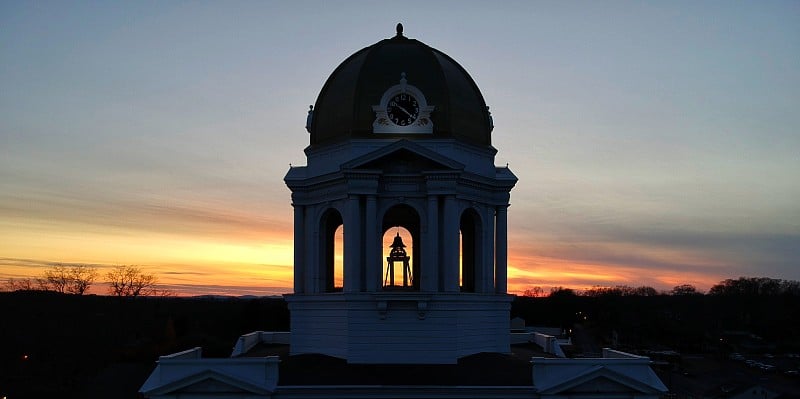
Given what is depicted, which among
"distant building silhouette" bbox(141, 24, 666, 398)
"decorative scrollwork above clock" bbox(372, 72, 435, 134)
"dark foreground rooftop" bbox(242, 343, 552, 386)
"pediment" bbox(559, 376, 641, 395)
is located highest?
"decorative scrollwork above clock" bbox(372, 72, 435, 134)

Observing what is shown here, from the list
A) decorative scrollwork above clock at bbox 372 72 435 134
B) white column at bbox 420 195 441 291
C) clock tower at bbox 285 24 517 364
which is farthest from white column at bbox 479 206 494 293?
decorative scrollwork above clock at bbox 372 72 435 134

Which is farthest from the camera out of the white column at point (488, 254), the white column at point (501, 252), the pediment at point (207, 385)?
the white column at point (501, 252)

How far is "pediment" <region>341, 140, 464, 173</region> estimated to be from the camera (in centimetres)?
3148

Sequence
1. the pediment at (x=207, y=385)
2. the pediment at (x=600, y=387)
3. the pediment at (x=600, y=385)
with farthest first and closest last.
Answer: the pediment at (x=600, y=387)
the pediment at (x=600, y=385)
the pediment at (x=207, y=385)

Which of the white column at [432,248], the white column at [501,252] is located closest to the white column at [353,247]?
the white column at [432,248]

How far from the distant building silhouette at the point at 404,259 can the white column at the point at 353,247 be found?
0.17ft

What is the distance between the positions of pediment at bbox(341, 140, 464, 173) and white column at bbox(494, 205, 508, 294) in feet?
12.7

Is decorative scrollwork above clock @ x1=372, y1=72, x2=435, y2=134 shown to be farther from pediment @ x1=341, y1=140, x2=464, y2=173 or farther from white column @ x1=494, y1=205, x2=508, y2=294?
white column @ x1=494, y1=205, x2=508, y2=294

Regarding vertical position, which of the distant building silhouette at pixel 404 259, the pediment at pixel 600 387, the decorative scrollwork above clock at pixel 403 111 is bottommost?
the pediment at pixel 600 387

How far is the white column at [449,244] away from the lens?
104 feet

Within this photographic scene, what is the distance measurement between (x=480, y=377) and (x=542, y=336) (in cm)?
1263

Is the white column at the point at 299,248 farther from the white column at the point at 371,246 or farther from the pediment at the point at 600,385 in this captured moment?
the pediment at the point at 600,385

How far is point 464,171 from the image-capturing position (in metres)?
32.4

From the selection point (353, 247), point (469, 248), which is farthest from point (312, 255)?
point (469, 248)
